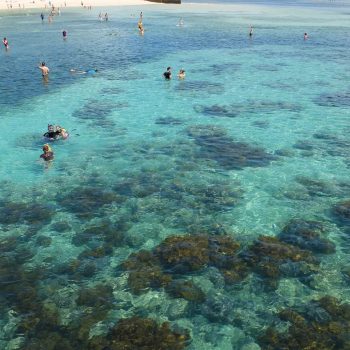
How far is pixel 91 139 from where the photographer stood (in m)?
33.0

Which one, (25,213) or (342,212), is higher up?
(342,212)

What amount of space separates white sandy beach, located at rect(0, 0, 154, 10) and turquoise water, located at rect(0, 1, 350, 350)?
330 ft

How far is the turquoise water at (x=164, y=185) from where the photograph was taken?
16188 millimetres

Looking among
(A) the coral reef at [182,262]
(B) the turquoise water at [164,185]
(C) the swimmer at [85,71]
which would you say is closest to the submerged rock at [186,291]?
(A) the coral reef at [182,262]

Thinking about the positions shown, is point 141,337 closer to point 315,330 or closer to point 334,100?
point 315,330

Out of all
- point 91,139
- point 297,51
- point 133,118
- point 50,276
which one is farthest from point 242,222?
point 297,51

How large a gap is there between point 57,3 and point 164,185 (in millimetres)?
152654

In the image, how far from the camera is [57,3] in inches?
6068

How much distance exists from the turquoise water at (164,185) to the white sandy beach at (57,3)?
330ft

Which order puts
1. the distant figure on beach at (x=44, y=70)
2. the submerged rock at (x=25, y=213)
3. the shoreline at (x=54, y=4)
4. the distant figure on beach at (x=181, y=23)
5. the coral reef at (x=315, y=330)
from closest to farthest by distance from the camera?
the coral reef at (x=315, y=330) < the submerged rock at (x=25, y=213) < the distant figure on beach at (x=44, y=70) < the distant figure on beach at (x=181, y=23) < the shoreline at (x=54, y=4)

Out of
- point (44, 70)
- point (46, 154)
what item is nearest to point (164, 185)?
point (46, 154)

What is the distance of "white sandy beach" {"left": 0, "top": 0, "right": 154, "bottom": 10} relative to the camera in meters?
144

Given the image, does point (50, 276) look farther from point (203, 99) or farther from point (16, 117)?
point (203, 99)

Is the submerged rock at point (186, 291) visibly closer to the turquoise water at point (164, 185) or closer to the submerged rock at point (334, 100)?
the turquoise water at point (164, 185)
